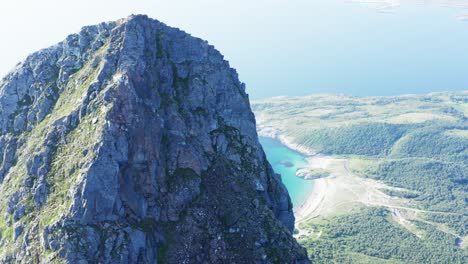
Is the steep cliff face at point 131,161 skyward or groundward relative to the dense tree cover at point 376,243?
skyward

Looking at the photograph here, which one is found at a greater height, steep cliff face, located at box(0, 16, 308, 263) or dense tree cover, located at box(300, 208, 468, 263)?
steep cliff face, located at box(0, 16, 308, 263)

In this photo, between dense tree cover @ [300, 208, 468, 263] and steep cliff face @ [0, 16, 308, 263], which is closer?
steep cliff face @ [0, 16, 308, 263]

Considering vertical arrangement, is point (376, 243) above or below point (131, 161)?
below

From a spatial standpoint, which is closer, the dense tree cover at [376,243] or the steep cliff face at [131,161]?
the steep cliff face at [131,161]

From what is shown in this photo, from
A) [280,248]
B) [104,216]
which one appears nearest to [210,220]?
[280,248]
